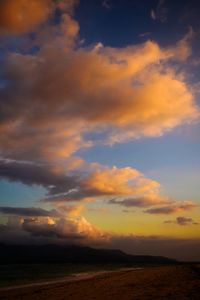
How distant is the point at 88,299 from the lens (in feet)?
86.7

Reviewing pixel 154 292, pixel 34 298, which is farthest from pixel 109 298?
pixel 34 298

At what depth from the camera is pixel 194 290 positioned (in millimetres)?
25297

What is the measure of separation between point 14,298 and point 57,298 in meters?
4.58

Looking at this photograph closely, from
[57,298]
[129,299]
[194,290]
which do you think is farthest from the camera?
[57,298]

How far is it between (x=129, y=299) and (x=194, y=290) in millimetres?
5490

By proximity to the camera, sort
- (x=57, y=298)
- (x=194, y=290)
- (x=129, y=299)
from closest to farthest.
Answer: (x=129, y=299) < (x=194, y=290) < (x=57, y=298)

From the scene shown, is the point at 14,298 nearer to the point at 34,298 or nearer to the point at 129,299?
the point at 34,298

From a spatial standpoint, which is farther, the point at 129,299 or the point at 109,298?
the point at 109,298

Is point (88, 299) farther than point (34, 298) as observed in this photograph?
No

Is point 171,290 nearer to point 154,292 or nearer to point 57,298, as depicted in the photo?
point 154,292

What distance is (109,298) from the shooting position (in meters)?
25.6

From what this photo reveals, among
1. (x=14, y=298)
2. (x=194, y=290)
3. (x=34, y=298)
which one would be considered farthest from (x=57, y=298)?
(x=194, y=290)

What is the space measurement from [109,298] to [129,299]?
9.15 feet

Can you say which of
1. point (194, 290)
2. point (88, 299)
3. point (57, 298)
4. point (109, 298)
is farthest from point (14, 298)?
point (194, 290)
